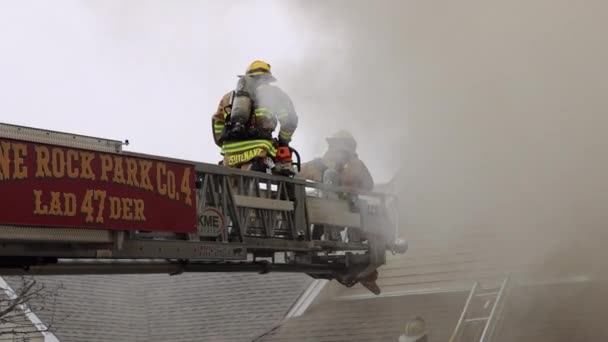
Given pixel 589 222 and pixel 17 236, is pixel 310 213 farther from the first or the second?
pixel 589 222

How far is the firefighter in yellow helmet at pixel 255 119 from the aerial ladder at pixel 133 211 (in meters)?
0.32

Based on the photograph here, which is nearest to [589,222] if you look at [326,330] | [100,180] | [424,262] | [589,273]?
[589,273]

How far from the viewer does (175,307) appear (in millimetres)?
17594

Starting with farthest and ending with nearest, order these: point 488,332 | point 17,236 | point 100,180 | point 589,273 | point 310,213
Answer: point 589,273 → point 488,332 → point 310,213 → point 100,180 → point 17,236

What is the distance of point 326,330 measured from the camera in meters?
14.4

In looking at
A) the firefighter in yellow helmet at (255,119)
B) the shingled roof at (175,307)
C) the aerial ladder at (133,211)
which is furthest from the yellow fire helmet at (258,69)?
the shingled roof at (175,307)

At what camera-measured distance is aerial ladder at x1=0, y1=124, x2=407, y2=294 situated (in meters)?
6.67

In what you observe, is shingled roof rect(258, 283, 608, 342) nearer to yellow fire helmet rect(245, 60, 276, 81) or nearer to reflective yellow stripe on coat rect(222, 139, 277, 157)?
reflective yellow stripe on coat rect(222, 139, 277, 157)

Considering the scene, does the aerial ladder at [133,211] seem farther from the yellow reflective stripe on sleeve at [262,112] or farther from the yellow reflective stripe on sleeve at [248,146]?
the yellow reflective stripe on sleeve at [262,112]

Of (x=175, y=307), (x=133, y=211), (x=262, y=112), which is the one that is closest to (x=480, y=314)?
(x=262, y=112)

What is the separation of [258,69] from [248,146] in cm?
64

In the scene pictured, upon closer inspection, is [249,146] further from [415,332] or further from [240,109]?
[415,332]

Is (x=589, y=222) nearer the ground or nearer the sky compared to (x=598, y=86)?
nearer the ground

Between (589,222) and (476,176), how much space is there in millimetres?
1561
